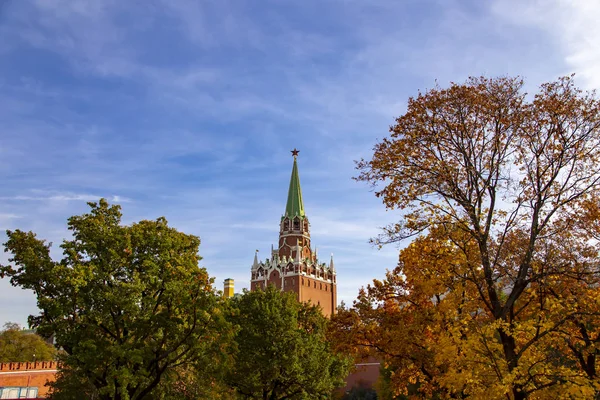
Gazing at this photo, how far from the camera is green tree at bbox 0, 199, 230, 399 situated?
20594 mm

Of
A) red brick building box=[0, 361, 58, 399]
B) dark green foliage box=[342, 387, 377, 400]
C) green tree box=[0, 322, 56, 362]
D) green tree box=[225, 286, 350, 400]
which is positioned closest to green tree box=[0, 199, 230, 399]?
green tree box=[225, 286, 350, 400]

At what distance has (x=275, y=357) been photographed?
112 ft

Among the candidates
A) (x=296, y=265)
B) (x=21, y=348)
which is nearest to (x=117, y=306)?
(x=21, y=348)

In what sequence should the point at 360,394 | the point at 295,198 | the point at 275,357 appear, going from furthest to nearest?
the point at 295,198
the point at 360,394
the point at 275,357

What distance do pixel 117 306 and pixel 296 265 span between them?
282 feet

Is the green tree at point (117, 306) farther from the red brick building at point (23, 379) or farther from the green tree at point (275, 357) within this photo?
the red brick building at point (23, 379)

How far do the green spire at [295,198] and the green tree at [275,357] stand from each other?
251 ft

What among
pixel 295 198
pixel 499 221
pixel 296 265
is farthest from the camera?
pixel 295 198

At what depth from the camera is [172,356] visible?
874 inches

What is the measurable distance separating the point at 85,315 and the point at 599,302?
18625 mm

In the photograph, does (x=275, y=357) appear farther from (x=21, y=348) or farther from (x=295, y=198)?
(x=295, y=198)

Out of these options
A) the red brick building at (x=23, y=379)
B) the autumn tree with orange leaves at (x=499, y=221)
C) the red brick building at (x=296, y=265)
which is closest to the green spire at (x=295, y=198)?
the red brick building at (x=296, y=265)

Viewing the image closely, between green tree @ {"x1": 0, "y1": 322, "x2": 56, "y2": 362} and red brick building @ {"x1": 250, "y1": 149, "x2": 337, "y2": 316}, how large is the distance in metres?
44.4

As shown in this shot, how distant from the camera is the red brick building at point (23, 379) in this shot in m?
48.7
